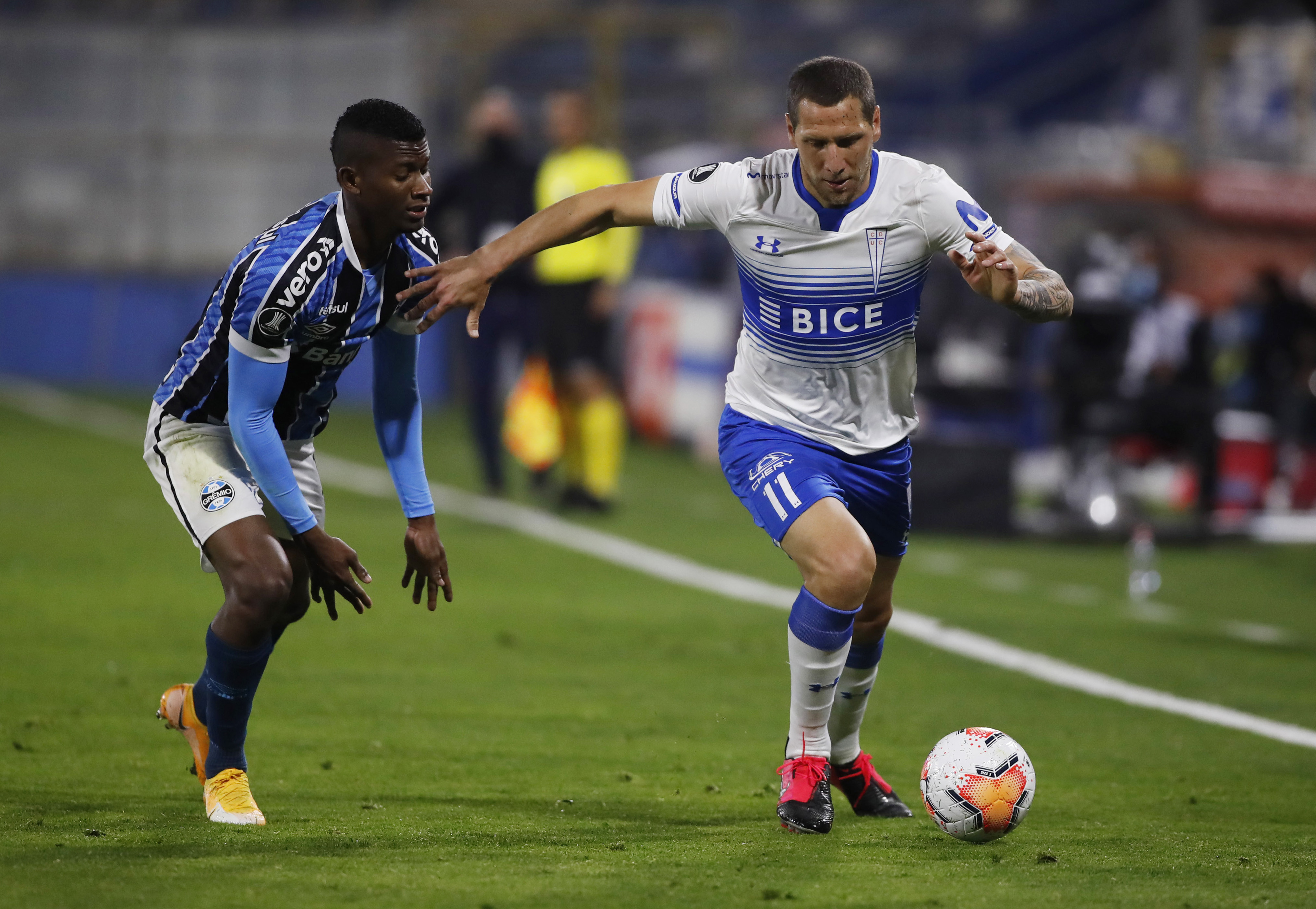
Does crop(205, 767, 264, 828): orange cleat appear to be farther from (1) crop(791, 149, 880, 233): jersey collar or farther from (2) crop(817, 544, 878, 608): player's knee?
(1) crop(791, 149, 880, 233): jersey collar

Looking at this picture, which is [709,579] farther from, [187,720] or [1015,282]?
[1015,282]

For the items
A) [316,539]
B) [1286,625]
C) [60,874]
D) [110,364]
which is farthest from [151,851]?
[110,364]

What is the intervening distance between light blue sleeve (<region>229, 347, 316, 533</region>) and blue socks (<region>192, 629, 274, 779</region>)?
1.39ft

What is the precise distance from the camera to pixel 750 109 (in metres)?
28.7

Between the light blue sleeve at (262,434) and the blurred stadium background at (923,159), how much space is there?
8397mm

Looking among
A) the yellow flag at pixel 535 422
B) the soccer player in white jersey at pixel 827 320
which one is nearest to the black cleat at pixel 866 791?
the soccer player in white jersey at pixel 827 320

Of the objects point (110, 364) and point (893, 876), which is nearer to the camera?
point (893, 876)

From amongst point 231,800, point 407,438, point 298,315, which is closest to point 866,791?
point 407,438

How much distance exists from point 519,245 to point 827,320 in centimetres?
93

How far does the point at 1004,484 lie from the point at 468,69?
13467 mm

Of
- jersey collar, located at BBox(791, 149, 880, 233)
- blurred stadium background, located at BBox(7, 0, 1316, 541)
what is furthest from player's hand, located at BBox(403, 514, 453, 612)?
blurred stadium background, located at BBox(7, 0, 1316, 541)

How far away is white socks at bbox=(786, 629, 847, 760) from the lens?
5.34 metres

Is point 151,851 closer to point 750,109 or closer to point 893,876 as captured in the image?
point 893,876

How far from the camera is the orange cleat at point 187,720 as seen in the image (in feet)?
18.3
